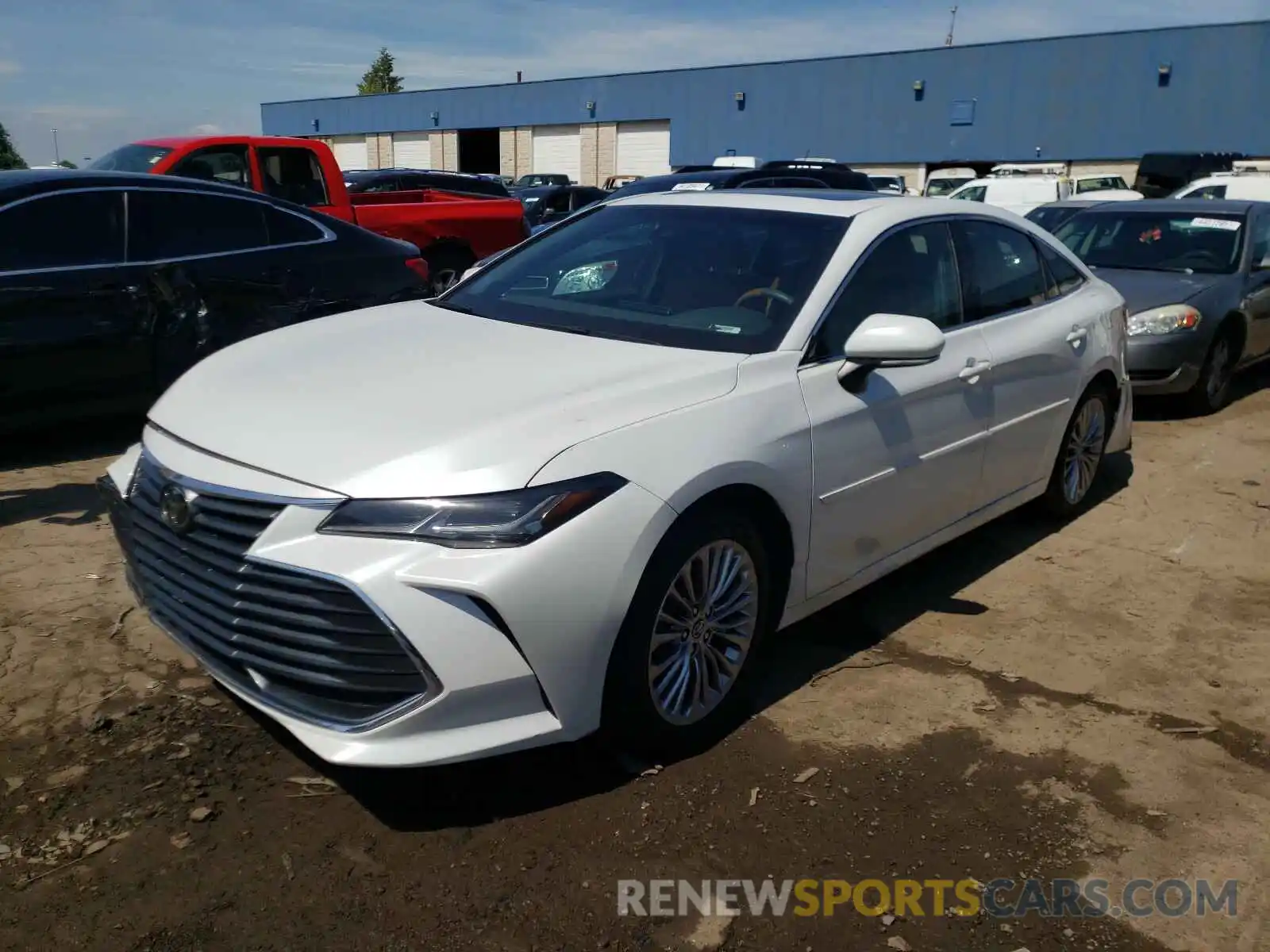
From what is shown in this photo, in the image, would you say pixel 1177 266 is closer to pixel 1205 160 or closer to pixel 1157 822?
pixel 1157 822

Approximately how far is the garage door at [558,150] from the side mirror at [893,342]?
4738 cm

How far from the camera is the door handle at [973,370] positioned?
13.6ft

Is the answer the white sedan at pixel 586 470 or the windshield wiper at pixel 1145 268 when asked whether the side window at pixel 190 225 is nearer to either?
the white sedan at pixel 586 470

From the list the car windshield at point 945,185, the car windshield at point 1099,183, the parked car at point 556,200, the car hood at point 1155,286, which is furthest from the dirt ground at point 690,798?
the car windshield at point 945,185

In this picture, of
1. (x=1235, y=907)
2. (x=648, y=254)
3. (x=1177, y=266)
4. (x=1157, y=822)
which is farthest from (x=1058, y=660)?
(x=1177, y=266)

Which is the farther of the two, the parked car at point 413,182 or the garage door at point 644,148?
the garage door at point 644,148

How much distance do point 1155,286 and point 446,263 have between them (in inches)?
247

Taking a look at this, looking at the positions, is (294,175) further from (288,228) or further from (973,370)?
(973,370)

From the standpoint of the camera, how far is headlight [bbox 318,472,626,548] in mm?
2574

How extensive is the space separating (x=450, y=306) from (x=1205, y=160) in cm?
2675

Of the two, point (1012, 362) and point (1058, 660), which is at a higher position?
point (1012, 362)

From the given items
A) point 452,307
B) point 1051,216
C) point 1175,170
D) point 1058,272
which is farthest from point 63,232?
point 1175,170

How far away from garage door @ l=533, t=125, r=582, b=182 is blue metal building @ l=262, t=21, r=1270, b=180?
0.07 meters

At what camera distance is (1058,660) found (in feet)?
13.4
